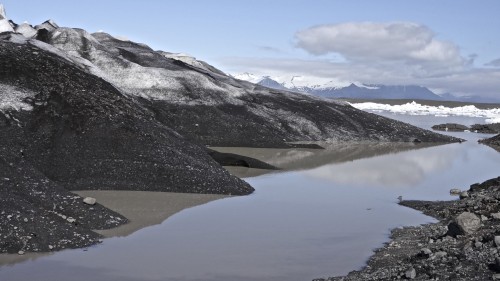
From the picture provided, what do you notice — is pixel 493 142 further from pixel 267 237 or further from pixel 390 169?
pixel 267 237

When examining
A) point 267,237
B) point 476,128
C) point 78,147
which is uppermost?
point 476,128

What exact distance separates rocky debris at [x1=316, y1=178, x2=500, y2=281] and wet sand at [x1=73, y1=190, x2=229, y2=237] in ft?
18.7

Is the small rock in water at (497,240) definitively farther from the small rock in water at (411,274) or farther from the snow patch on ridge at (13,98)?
the snow patch on ridge at (13,98)

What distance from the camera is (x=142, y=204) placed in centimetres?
1784

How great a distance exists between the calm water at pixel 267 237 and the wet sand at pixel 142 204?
406 mm

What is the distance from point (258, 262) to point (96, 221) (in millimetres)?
4509

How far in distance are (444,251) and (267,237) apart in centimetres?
417

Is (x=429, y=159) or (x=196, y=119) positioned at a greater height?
(x=196, y=119)

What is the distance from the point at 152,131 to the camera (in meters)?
23.0

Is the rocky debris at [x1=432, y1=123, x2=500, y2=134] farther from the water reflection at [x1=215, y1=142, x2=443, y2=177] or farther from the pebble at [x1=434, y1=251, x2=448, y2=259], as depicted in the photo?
the pebble at [x1=434, y1=251, x2=448, y2=259]

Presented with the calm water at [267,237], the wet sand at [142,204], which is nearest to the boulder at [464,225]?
the calm water at [267,237]

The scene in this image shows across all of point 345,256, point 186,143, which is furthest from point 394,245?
point 186,143

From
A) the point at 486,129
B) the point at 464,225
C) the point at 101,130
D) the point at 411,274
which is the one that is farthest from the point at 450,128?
the point at 411,274

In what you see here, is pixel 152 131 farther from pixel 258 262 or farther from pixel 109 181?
pixel 258 262
